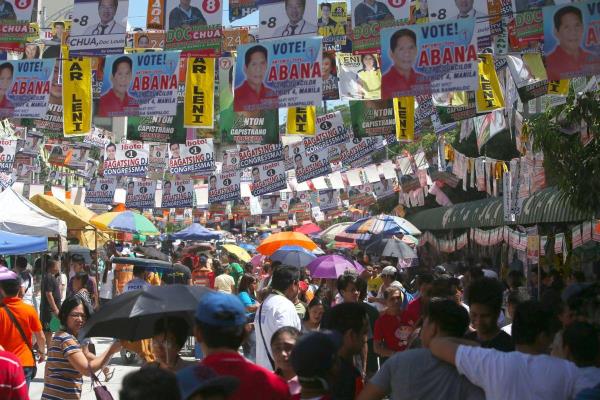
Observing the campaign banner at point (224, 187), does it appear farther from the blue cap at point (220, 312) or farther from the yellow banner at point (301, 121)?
the blue cap at point (220, 312)

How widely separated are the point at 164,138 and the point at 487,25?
6.52 m

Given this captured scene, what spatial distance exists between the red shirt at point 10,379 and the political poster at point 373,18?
8747mm

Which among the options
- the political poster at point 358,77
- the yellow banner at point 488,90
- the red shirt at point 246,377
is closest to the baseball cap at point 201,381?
the red shirt at point 246,377

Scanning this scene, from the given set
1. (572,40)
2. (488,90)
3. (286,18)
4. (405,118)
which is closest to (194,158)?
(405,118)

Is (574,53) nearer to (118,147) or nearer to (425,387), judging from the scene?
(425,387)

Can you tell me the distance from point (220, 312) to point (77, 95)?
37.0 ft

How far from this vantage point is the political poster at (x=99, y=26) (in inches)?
534

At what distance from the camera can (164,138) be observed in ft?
57.2

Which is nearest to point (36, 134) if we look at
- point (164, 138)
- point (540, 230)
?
point (164, 138)

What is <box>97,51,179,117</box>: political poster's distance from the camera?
550 inches

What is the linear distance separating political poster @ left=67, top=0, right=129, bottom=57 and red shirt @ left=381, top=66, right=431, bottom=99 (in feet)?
12.3

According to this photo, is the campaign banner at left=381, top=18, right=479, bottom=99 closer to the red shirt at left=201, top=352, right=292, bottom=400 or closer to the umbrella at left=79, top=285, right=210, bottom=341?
the umbrella at left=79, top=285, right=210, bottom=341

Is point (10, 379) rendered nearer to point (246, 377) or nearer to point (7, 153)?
point (246, 377)

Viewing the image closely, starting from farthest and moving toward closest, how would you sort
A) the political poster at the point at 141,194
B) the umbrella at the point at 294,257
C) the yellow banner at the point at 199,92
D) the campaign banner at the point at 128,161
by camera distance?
the political poster at the point at 141,194, the campaign banner at the point at 128,161, the umbrella at the point at 294,257, the yellow banner at the point at 199,92
